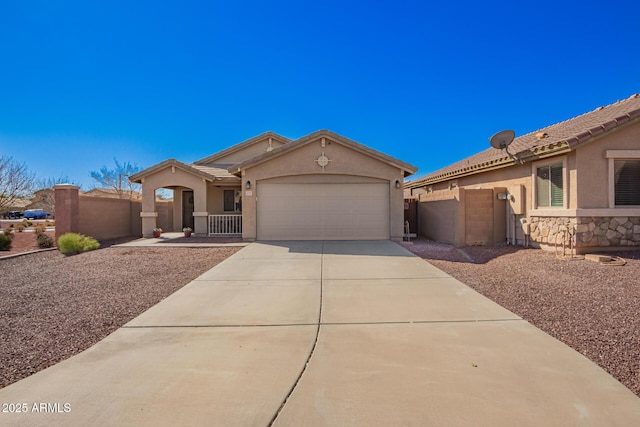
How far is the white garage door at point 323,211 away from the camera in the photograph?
1330 cm

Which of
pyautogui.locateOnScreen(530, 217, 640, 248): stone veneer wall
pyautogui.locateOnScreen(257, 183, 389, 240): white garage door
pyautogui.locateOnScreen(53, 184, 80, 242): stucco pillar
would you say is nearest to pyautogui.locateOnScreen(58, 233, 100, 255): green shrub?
pyautogui.locateOnScreen(53, 184, 80, 242): stucco pillar

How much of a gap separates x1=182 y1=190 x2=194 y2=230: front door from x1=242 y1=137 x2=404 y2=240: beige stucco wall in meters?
7.39

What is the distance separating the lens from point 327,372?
3391mm

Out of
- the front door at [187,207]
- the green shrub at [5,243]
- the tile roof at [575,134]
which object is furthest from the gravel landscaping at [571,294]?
the green shrub at [5,243]

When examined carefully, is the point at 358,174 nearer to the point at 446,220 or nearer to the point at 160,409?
the point at 446,220

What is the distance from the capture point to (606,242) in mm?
9484

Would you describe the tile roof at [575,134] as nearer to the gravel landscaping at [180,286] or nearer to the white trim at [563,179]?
the white trim at [563,179]

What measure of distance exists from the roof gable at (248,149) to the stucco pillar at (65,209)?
706cm

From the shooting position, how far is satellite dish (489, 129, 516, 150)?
12.1 metres

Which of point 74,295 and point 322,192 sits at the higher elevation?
point 322,192

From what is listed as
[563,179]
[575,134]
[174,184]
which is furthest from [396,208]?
[174,184]

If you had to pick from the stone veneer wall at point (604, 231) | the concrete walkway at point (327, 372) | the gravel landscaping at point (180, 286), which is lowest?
the concrete walkway at point (327, 372)

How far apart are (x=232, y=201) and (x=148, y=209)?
422 cm

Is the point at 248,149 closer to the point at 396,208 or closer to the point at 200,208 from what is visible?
the point at 200,208
